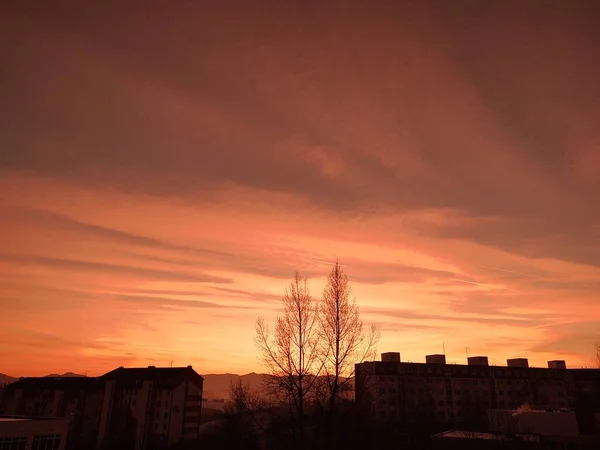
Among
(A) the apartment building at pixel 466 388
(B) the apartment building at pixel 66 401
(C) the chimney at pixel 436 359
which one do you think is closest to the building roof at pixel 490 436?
(A) the apartment building at pixel 466 388

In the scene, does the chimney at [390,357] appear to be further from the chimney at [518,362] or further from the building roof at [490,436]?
the building roof at [490,436]

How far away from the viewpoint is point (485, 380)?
99.9 meters

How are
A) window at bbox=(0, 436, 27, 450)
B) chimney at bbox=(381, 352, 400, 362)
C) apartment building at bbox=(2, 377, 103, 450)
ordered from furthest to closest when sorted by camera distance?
chimney at bbox=(381, 352, 400, 362)
apartment building at bbox=(2, 377, 103, 450)
window at bbox=(0, 436, 27, 450)

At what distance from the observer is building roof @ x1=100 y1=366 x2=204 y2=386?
73.7 meters

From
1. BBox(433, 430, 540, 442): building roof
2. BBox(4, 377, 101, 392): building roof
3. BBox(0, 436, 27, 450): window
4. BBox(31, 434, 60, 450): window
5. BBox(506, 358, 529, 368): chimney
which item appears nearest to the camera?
BBox(0, 436, 27, 450): window

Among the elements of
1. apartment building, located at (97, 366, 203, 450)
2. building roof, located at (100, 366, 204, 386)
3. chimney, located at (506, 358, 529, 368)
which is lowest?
apartment building, located at (97, 366, 203, 450)

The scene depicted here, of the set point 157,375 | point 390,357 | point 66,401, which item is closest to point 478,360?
point 390,357

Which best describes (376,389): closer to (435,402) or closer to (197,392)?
(435,402)

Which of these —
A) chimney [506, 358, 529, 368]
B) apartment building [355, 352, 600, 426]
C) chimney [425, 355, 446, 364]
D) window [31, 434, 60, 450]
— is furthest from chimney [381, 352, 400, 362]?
window [31, 434, 60, 450]

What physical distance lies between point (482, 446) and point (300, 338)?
95.8 feet

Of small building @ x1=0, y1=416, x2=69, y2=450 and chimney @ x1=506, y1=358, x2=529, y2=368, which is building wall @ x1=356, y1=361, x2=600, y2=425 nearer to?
chimney @ x1=506, y1=358, x2=529, y2=368

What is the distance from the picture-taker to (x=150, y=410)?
70.6m

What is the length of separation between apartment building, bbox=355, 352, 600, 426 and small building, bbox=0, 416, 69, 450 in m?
61.0

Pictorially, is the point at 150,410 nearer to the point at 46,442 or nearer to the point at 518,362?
the point at 46,442
